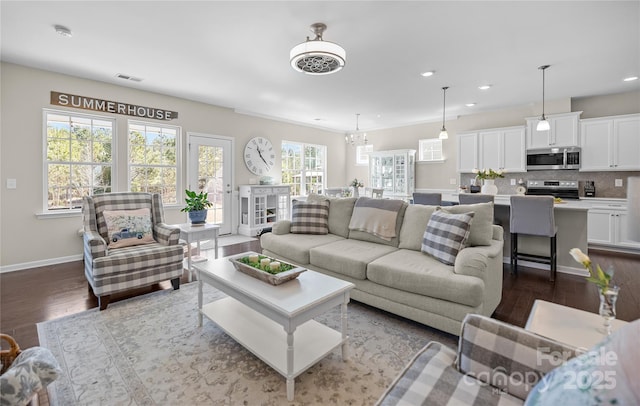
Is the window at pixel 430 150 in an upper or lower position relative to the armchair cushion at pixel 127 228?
upper

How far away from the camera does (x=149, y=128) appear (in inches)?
191

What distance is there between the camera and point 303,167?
25.0 ft

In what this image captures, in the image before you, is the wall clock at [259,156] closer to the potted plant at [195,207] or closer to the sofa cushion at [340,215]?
the potted plant at [195,207]

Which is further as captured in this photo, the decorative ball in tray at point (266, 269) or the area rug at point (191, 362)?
the decorative ball in tray at point (266, 269)

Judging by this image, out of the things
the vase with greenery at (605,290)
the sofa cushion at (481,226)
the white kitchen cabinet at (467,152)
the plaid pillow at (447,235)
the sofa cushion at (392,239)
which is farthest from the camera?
the white kitchen cabinet at (467,152)

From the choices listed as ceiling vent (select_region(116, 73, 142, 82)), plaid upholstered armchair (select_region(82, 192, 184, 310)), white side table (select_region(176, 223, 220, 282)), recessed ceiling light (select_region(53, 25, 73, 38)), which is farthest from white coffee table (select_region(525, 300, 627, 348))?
ceiling vent (select_region(116, 73, 142, 82))

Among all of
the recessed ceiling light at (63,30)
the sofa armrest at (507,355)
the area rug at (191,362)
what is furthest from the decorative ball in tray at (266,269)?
the recessed ceiling light at (63,30)

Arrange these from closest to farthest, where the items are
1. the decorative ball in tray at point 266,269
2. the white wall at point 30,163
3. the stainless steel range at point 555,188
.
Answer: the decorative ball in tray at point 266,269, the white wall at point 30,163, the stainless steel range at point 555,188

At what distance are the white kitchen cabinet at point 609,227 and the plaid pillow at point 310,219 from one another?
15.2ft

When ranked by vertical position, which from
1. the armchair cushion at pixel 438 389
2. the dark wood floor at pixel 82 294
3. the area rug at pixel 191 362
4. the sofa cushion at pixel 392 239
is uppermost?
the sofa cushion at pixel 392 239

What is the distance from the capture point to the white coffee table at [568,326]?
4.08 ft

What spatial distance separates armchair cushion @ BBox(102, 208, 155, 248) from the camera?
3029mm

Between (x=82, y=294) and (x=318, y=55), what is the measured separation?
3.29m

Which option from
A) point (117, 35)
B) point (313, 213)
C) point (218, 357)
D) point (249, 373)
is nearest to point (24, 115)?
point (117, 35)
